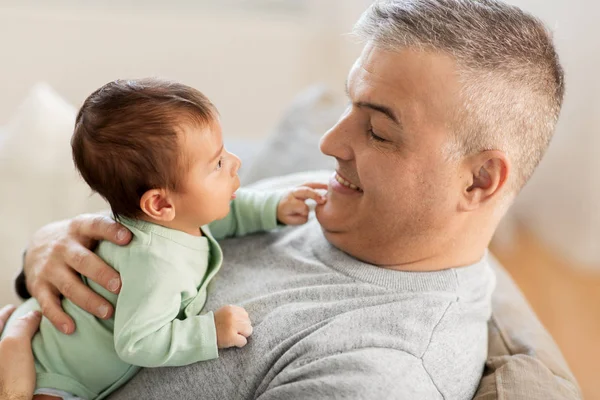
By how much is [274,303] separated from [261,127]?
74.0 inches

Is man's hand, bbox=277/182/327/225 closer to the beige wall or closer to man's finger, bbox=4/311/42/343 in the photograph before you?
man's finger, bbox=4/311/42/343

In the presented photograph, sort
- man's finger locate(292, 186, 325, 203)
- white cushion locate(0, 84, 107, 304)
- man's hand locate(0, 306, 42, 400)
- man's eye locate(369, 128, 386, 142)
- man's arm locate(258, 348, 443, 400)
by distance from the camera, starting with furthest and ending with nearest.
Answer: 1. white cushion locate(0, 84, 107, 304)
2. man's finger locate(292, 186, 325, 203)
3. man's eye locate(369, 128, 386, 142)
4. man's hand locate(0, 306, 42, 400)
5. man's arm locate(258, 348, 443, 400)

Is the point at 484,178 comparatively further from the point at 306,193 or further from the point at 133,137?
the point at 133,137

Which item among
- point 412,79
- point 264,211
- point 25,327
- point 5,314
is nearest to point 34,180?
point 5,314

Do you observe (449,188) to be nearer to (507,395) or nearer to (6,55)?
(507,395)

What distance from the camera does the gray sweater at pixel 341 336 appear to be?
1.06 metres

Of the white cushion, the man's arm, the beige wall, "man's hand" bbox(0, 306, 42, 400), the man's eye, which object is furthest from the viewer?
the beige wall

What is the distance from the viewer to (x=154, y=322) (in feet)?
3.47

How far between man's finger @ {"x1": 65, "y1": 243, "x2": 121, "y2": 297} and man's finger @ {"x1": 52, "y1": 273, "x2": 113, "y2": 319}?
0.07 ft

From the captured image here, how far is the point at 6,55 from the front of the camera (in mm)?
2566

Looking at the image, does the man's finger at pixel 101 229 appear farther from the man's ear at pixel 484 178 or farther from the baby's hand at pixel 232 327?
the man's ear at pixel 484 178

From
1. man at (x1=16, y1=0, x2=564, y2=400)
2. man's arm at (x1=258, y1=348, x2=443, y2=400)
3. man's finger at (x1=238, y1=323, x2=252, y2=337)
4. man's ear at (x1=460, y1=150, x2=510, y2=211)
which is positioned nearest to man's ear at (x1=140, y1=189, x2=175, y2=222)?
man at (x1=16, y1=0, x2=564, y2=400)

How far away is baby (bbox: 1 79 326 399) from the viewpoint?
1.04 meters

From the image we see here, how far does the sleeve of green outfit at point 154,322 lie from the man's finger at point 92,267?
35 millimetres
